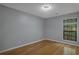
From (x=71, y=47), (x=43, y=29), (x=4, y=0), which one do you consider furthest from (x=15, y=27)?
(x=71, y=47)

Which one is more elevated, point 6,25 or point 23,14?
point 23,14

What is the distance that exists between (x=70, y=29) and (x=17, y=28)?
1211 millimetres

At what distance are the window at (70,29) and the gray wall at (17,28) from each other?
0.54 meters

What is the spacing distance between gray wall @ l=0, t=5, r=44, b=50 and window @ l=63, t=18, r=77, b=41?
1.76ft

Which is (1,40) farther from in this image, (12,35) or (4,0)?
(4,0)

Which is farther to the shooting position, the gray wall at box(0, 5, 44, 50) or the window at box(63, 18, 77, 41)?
the gray wall at box(0, 5, 44, 50)

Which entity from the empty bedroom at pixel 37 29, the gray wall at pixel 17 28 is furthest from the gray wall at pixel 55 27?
the gray wall at pixel 17 28

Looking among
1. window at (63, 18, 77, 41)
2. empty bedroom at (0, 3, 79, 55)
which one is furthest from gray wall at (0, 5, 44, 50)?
window at (63, 18, 77, 41)

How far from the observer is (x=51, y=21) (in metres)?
1.53

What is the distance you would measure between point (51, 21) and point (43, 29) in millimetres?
277

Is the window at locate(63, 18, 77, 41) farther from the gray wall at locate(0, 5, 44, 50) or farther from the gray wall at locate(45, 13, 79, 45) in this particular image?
the gray wall at locate(0, 5, 44, 50)

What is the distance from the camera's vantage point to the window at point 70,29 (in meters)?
1.33

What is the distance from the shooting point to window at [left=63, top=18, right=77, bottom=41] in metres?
1.33

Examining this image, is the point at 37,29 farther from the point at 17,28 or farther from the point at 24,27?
the point at 17,28
